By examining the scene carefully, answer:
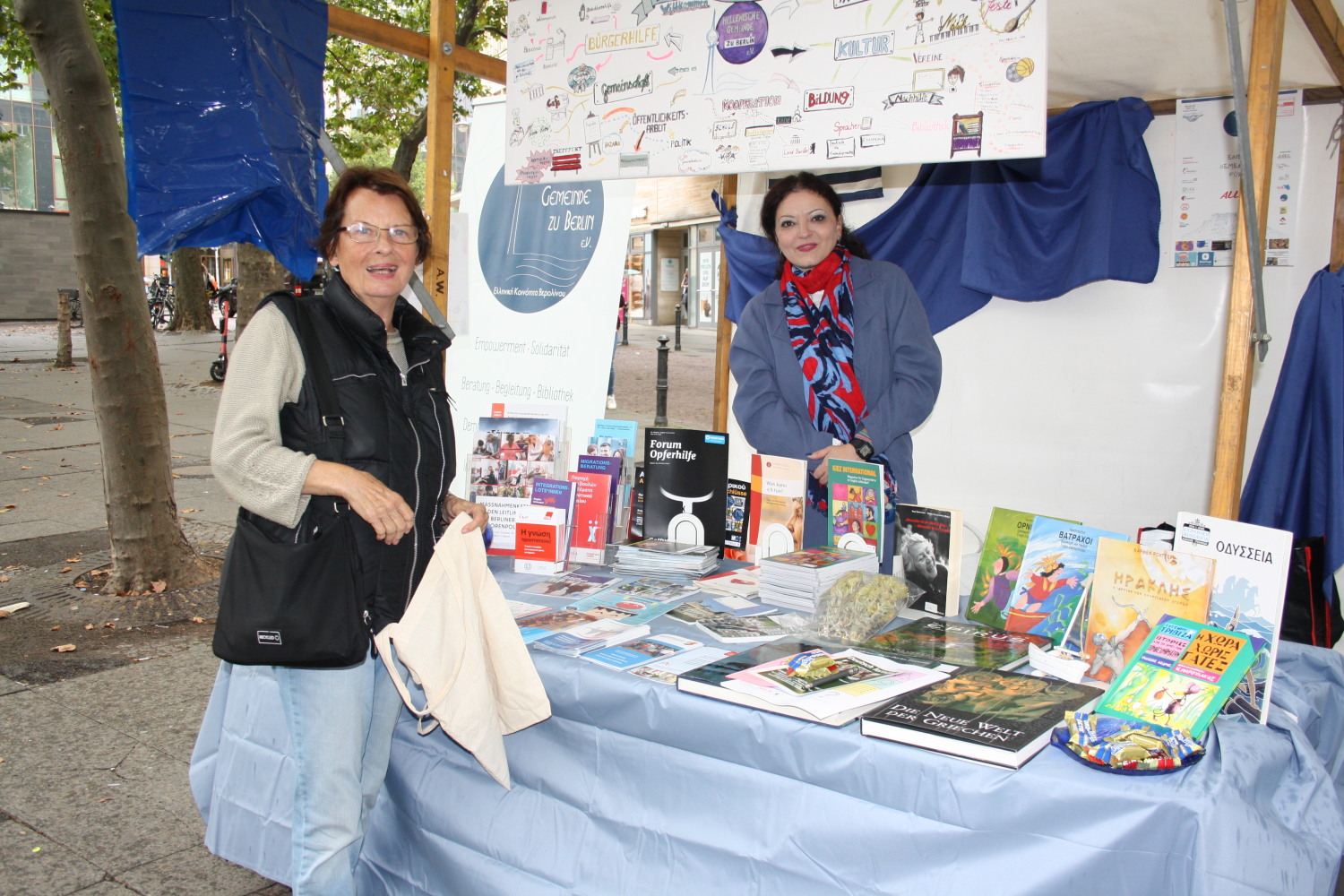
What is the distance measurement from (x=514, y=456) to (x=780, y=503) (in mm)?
809

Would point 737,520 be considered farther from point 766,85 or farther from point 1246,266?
point 1246,266

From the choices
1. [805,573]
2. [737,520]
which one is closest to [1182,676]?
[805,573]

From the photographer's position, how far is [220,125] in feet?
8.70

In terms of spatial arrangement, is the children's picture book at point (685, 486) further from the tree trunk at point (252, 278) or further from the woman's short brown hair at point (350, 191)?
the tree trunk at point (252, 278)

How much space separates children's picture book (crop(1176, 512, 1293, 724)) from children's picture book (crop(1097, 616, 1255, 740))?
0.06 meters

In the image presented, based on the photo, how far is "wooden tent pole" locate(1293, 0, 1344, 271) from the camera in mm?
2613

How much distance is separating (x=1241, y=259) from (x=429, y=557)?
6.28 feet

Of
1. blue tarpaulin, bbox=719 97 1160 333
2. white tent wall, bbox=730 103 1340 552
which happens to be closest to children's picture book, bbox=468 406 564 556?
blue tarpaulin, bbox=719 97 1160 333

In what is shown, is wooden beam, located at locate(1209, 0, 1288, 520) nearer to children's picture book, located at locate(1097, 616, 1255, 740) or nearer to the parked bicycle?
children's picture book, located at locate(1097, 616, 1255, 740)

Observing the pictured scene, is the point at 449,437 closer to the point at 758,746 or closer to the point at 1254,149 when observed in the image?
the point at 758,746

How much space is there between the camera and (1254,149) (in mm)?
2020

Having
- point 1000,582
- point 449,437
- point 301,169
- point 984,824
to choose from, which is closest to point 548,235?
point 301,169

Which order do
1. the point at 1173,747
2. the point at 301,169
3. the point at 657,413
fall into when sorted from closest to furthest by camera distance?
the point at 1173,747
the point at 301,169
the point at 657,413

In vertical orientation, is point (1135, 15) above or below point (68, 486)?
above
